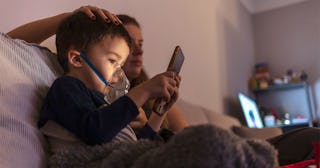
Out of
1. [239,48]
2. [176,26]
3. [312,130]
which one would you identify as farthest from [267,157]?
[239,48]

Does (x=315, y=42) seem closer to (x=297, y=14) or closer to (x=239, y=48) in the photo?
(x=297, y=14)

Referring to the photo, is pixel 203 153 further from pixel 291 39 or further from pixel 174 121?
pixel 291 39

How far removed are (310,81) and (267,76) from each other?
444 millimetres

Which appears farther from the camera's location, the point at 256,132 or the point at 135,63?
the point at 256,132

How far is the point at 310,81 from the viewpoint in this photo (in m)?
3.83

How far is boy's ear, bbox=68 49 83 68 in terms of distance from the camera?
91 cm

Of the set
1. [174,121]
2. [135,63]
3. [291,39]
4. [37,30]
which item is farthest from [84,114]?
[291,39]

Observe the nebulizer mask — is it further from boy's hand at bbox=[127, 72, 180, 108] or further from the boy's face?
boy's hand at bbox=[127, 72, 180, 108]

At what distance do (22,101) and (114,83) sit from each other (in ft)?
0.91

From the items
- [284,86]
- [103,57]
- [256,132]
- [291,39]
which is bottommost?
[284,86]

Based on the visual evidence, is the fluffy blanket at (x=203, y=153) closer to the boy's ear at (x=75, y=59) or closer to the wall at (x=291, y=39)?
the boy's ear at (x=75, y=59)

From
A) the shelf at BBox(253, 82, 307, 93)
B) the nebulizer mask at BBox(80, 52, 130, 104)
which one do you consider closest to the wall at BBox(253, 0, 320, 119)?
the shelf at BBox(253, 82, 307, 93)

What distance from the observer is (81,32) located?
36.5 inches

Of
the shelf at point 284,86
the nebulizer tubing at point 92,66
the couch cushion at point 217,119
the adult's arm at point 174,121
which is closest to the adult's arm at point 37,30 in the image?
the nebulizer tubing at point 92,66
